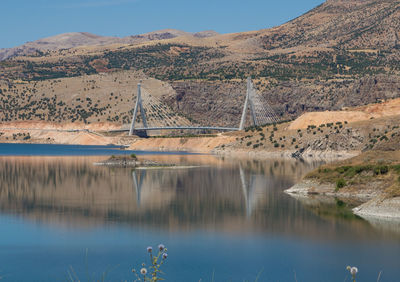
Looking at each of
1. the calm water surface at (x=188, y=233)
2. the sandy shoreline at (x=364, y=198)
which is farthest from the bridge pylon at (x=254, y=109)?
the sandy shoreline at (x=364, y=198)

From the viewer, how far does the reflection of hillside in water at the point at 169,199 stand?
135 feet

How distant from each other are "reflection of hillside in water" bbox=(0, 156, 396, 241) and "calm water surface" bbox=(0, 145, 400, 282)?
78mm

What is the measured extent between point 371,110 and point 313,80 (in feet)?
212

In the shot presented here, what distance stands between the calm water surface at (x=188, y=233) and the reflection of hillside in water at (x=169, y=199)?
0.08 meters

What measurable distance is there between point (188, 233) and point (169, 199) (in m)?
15.3

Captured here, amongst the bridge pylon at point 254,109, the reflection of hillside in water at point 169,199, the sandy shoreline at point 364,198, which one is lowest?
the reflection of hillside in water at point 169,199

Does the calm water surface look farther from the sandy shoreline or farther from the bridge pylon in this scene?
the bridge pylon

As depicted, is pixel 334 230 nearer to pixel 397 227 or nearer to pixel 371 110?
pixel 397 227

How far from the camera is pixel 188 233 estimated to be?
37750mm

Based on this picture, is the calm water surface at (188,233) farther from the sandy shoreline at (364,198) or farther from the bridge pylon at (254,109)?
the bridge pylon at (254,109)

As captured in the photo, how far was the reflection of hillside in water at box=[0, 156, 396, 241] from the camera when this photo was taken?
1625 inches

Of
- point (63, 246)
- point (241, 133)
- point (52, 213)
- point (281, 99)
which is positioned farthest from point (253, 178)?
point (281, 99)

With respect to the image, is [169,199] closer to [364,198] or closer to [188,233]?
[364,198]

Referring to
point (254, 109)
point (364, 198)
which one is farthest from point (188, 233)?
point (254, 109)
